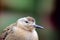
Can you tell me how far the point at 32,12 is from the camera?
83 cm

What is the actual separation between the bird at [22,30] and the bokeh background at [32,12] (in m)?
0.05

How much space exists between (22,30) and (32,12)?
0.16 metres

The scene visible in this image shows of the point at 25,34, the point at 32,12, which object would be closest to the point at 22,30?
the point at 25,34

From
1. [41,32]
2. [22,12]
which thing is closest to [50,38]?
[41,32]

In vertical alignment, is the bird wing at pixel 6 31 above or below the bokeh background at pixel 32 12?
below

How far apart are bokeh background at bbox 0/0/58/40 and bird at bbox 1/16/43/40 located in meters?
0.05

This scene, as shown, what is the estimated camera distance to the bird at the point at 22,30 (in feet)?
2.15

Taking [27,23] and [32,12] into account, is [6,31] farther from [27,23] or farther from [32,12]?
[32,12]

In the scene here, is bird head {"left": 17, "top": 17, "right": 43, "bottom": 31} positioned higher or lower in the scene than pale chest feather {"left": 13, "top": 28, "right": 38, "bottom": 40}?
higher

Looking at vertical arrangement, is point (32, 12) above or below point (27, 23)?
above

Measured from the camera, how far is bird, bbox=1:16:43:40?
0.66m

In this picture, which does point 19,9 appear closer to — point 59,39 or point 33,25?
point 33,25

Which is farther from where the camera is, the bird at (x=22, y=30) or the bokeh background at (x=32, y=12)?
the bokeh background at (x=32, y=12)

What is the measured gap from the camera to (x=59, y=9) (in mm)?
939
